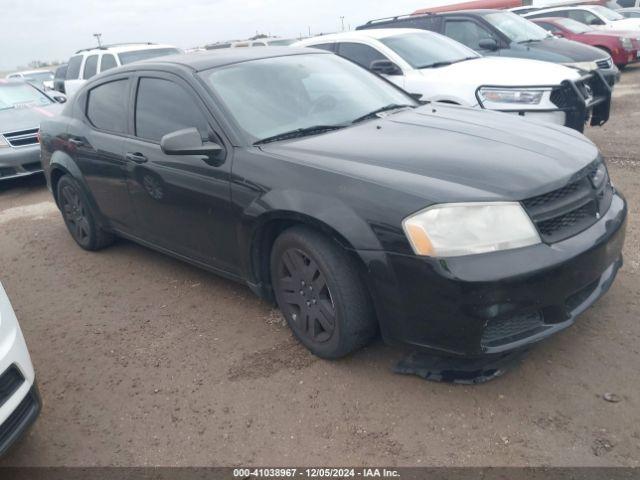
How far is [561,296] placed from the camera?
2598mm

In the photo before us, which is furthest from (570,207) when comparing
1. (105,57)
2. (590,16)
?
(590,16)

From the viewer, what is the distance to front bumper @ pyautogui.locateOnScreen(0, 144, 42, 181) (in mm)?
7453

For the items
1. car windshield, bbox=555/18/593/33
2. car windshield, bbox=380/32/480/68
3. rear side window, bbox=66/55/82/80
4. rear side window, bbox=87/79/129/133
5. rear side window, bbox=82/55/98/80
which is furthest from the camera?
car windshield, bbox=555/18/593/33

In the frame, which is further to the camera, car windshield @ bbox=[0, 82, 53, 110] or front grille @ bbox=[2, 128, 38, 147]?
car windshield @ bbox=[0, 82, 53, 110]

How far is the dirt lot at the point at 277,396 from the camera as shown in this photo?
2.51 metres

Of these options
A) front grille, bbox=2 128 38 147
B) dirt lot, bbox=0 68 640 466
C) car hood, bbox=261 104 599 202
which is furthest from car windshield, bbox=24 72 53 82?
car hood, bbox=261 104 599 202

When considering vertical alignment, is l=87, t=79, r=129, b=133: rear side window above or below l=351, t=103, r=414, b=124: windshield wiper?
above

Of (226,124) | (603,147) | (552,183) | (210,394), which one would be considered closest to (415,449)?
(210,394)

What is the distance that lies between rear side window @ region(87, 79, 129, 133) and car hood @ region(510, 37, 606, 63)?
6.22 m

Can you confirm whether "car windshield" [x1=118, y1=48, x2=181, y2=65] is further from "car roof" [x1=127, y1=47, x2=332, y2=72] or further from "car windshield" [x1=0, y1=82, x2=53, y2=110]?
"car roof" [x1=127, y1=47, x2=332, y2=72]

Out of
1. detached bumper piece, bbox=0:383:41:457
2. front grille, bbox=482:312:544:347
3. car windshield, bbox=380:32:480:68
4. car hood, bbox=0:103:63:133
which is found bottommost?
detached bumper piece, bbox=0:383:41:457

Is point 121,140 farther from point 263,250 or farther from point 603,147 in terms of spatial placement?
point 603,147

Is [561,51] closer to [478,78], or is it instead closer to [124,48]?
[478,78]

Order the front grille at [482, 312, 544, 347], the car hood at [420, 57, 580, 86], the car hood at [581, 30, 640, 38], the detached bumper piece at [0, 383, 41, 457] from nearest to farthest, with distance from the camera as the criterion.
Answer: the detached bumper piece at [0, 383, 41, 457] < the front grille at [482, 312, 544, 347] < the car hood at [420, 57, 580, 86] < the car hood at [581, 30, 640, 38]
